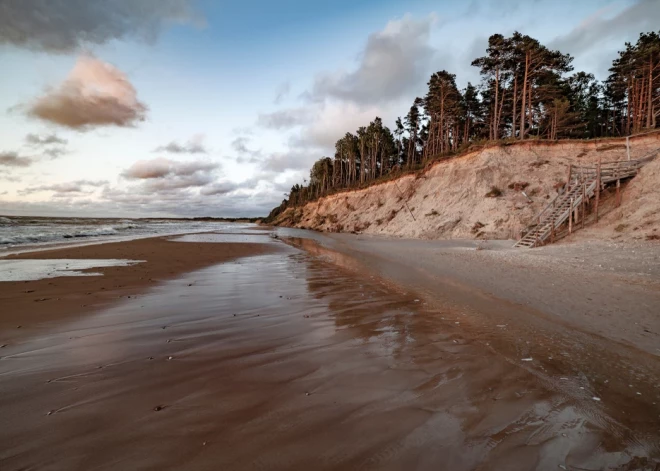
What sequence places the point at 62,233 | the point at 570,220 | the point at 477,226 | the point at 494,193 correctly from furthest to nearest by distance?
the point at 62,233, the point at 494,193, the point at 477,226, the point at 570,220

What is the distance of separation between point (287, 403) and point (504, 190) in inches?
1126

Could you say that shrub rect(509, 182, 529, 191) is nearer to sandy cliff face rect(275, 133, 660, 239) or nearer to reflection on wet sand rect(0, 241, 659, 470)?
sandy cliff face rect(275, 133, 660, 239)

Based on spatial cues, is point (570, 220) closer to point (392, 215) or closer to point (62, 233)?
point (392, 215)

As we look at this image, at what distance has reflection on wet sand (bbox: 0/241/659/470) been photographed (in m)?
2.45

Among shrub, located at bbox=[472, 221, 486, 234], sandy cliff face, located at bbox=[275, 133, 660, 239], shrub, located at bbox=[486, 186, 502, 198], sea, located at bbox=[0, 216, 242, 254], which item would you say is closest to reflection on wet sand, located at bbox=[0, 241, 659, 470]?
sandy cliff face, located at bbox=[275, 133, 660, 239]

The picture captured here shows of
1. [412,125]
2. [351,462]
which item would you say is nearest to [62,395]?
[351,462]

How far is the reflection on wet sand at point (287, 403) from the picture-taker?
2449 millimetres

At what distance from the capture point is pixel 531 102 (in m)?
38.7

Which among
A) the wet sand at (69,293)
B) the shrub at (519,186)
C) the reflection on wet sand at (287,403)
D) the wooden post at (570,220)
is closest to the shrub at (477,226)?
the shrub at (519,186)

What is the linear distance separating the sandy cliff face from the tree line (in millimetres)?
3034

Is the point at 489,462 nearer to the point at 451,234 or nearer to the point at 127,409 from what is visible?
the point at 127,409

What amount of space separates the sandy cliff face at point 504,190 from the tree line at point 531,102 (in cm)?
303

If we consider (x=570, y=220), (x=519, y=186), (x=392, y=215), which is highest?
(x=519, y=186)

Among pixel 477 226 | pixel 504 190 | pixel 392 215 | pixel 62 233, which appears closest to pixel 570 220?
pixel 477 226
